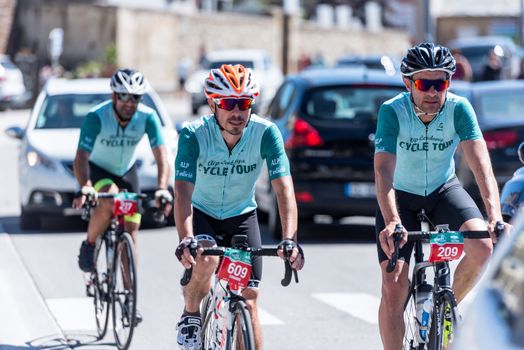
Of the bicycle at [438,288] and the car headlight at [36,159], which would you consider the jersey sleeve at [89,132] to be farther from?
the car headlight at [36,159]

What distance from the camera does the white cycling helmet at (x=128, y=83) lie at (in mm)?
9055

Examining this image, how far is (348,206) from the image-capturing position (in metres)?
13.6

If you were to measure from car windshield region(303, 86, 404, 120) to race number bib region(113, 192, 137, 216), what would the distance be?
5.09m

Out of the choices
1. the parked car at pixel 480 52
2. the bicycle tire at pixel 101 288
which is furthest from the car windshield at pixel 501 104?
the parked car at pixel 480 52

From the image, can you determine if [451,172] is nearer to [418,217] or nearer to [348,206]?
[418,217]

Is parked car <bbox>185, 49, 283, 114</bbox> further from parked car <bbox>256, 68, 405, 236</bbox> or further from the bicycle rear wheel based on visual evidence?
the bicycle rear wheel

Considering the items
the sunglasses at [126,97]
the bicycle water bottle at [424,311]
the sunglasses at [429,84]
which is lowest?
the bicycle water bottle at [424,311]

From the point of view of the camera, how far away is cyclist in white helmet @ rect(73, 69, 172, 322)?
8898 millimetres

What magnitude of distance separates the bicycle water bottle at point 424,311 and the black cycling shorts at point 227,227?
804 millimetres

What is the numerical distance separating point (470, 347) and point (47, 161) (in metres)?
11.3

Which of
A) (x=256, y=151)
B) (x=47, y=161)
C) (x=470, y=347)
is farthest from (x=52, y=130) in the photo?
(x=470, y=347)

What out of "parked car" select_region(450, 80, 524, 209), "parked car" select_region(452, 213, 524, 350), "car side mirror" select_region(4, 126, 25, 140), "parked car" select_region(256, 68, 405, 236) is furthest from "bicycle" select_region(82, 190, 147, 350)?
"parked car" select_region(450, 80, 524, 209)

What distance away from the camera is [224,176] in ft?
21.6

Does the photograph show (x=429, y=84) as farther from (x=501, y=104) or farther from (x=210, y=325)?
(x=501, y=104)
